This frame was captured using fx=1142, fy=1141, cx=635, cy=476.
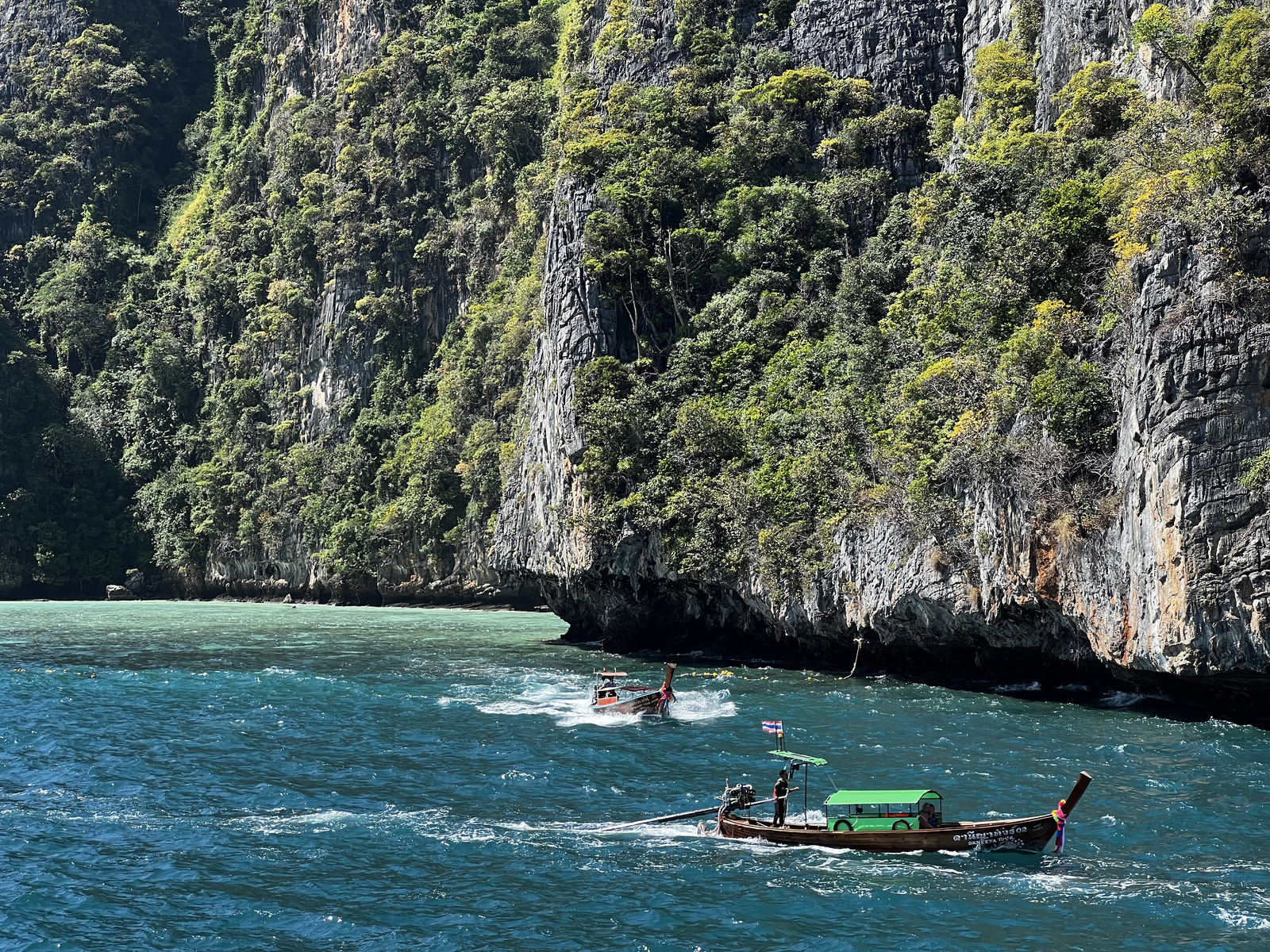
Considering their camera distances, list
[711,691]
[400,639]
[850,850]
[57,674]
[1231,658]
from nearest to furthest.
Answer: [850,850] < [1231,658] < [711,691] < [57,674] < [400,639]

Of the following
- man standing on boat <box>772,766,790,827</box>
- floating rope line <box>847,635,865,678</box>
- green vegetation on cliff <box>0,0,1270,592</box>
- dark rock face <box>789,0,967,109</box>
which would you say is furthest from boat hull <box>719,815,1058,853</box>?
dark rock face <box>789,0,967,109</box>

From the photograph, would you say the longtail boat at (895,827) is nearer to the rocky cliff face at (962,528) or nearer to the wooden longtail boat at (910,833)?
the wooden longtail boat at (910,833)

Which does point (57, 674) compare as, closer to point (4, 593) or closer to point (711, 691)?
point (711, 691)

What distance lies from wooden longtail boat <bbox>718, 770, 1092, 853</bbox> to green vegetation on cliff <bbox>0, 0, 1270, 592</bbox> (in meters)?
14.2

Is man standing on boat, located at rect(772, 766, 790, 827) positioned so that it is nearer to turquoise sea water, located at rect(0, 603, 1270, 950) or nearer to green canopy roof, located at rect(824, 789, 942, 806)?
turquoise sea water, located at rect(0, 603, 1270, 950)

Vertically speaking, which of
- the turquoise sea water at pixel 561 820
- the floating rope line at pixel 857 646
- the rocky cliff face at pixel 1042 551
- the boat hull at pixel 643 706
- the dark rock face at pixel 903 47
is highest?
the dark rock face at pixel 903 47

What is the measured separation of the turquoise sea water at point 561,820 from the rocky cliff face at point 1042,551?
242cm

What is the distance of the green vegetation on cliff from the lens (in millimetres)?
38156

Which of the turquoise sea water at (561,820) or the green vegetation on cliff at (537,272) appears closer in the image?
the turquoise sea water at (561,820)

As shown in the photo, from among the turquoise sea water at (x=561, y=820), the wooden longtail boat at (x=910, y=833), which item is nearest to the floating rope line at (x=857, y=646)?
the turquoise sea water at (x=561, y=820)

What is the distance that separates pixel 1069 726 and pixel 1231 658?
4.51 meters

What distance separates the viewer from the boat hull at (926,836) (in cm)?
2005

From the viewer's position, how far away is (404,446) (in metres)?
83.8

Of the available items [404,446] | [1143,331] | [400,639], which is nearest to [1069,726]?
[1143,331]
